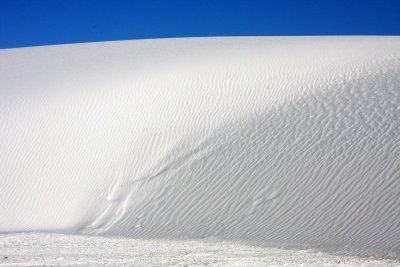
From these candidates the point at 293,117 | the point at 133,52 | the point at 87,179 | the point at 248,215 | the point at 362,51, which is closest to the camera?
the point at 248,215

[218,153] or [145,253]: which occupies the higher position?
[218,153]

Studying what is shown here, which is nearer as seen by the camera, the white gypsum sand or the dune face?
the white gypsum sand

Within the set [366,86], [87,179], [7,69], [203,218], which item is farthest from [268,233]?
[7,69]

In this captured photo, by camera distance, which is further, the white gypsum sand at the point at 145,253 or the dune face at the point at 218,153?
the dune face at the point at 218,153

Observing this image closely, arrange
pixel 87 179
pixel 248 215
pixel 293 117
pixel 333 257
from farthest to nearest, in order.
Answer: pixel 293 117
pixel 87 179
pixel 248 215
pixel 333 257

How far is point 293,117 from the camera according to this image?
8.51m

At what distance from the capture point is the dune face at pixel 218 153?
6602 mm

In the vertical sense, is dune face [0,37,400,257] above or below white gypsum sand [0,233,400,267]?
above

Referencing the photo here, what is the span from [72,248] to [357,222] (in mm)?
4047

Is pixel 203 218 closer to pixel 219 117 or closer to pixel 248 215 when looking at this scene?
pixel 248 215

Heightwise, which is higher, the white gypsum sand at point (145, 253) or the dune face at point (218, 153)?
the dune face at point (218, 153)

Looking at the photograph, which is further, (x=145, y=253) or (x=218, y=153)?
(x=218, y=153)

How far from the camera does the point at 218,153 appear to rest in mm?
7930

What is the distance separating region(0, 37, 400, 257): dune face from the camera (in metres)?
6.60
